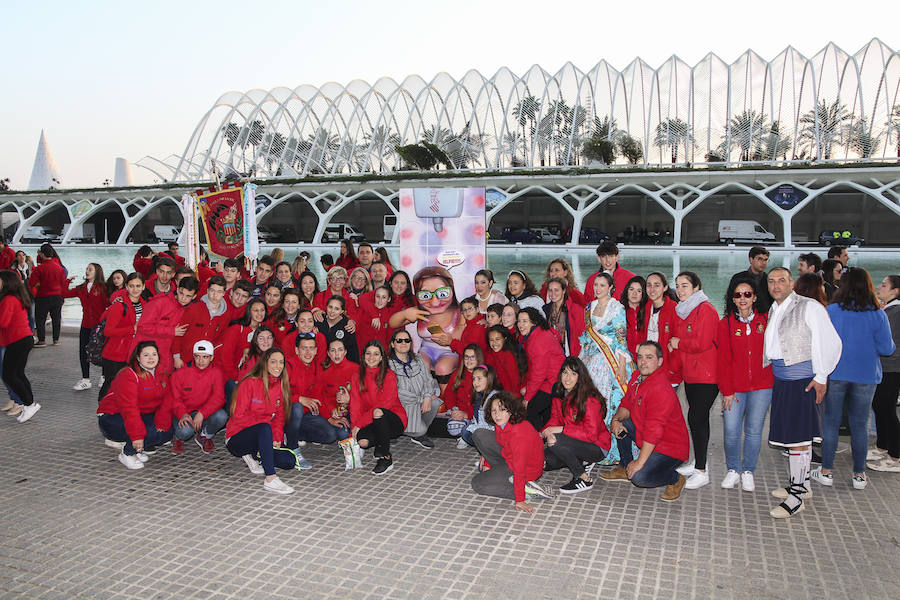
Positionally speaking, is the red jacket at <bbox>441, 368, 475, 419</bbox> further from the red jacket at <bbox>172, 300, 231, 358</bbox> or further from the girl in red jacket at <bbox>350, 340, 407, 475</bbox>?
the red jacket at <bbox>172, 300, 231, 358</bbox>

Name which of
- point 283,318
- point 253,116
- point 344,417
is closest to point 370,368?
point 344,417

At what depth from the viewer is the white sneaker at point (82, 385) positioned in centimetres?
786

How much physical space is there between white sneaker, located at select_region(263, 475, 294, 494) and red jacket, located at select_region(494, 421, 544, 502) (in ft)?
5.63

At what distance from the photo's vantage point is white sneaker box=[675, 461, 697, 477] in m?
5.07

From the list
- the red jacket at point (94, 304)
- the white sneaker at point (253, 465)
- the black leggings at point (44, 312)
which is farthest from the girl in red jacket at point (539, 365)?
the black leggings at point (44, 312)

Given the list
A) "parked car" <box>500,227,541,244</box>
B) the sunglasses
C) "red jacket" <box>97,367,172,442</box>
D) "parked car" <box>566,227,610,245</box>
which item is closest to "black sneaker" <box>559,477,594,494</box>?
the sunglasses

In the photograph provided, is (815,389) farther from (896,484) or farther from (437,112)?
(437,112)

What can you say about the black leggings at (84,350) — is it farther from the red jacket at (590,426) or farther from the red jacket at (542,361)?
the red jacket at (590,426)

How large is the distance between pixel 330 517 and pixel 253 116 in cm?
6152

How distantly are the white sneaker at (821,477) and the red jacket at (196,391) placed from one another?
5.14 metres

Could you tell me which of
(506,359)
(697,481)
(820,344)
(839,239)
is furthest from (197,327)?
(839,239)

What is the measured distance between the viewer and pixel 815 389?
14.7 ft

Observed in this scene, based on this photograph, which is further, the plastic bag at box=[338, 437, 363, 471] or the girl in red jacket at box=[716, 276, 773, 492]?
the plastic bag at box=[338, 437, 363, 471]

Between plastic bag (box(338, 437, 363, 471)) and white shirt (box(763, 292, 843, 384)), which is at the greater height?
white shirt (box(763, 292, 843, 384))
